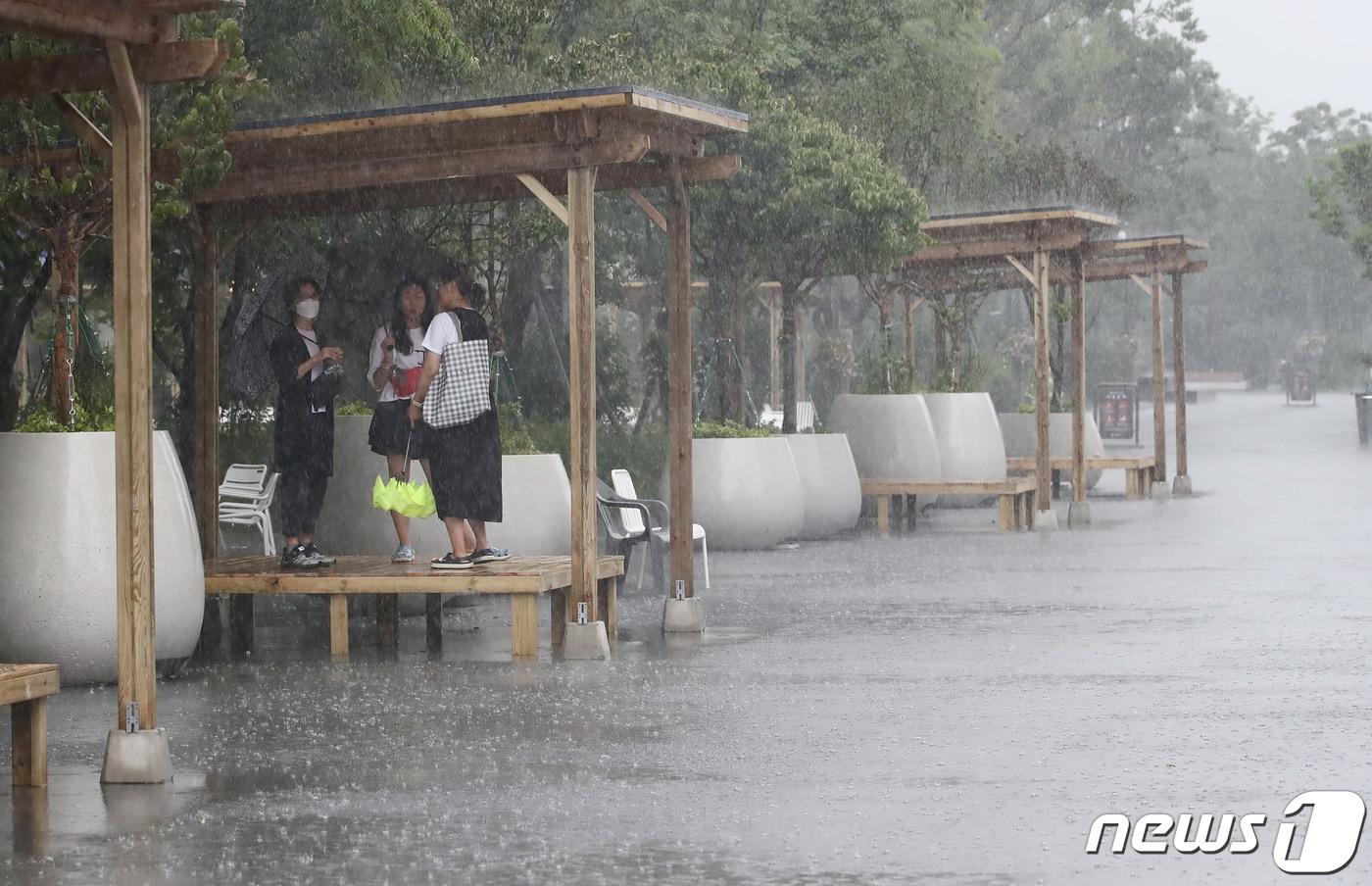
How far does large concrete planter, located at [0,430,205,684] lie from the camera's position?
33.7ft

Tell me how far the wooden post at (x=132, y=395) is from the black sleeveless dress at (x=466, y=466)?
13.2ft

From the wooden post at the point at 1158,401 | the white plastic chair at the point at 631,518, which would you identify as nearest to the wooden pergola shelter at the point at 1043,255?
the wooden post at the point at 1158,401

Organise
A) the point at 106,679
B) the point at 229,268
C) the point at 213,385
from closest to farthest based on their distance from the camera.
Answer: the point at 106,679
the point at 213,385
the point at 229,268

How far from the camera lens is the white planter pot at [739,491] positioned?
19.2m

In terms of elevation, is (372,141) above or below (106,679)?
above

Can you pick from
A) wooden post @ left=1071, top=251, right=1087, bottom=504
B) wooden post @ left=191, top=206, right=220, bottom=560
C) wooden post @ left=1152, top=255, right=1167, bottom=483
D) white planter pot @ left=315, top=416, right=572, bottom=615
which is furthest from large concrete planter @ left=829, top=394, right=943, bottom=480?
wooden post @ left=191, top=206, right=220, bottom=560

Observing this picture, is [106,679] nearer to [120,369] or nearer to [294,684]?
[294,684]

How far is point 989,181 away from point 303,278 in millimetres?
22178

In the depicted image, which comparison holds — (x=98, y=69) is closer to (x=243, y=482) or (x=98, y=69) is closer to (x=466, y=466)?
(x=466, y=466)

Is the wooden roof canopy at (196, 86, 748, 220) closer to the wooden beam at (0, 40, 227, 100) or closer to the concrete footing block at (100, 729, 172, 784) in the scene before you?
the wooden beam at (0, 40, 227, 100)

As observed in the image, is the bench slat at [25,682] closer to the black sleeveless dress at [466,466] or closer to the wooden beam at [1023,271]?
the black sleeveless dress at [466,466]

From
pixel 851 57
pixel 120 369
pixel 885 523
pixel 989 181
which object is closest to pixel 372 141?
pixel 120 369

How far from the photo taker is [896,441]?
2316 centimetres

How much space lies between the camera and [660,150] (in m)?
12.1
